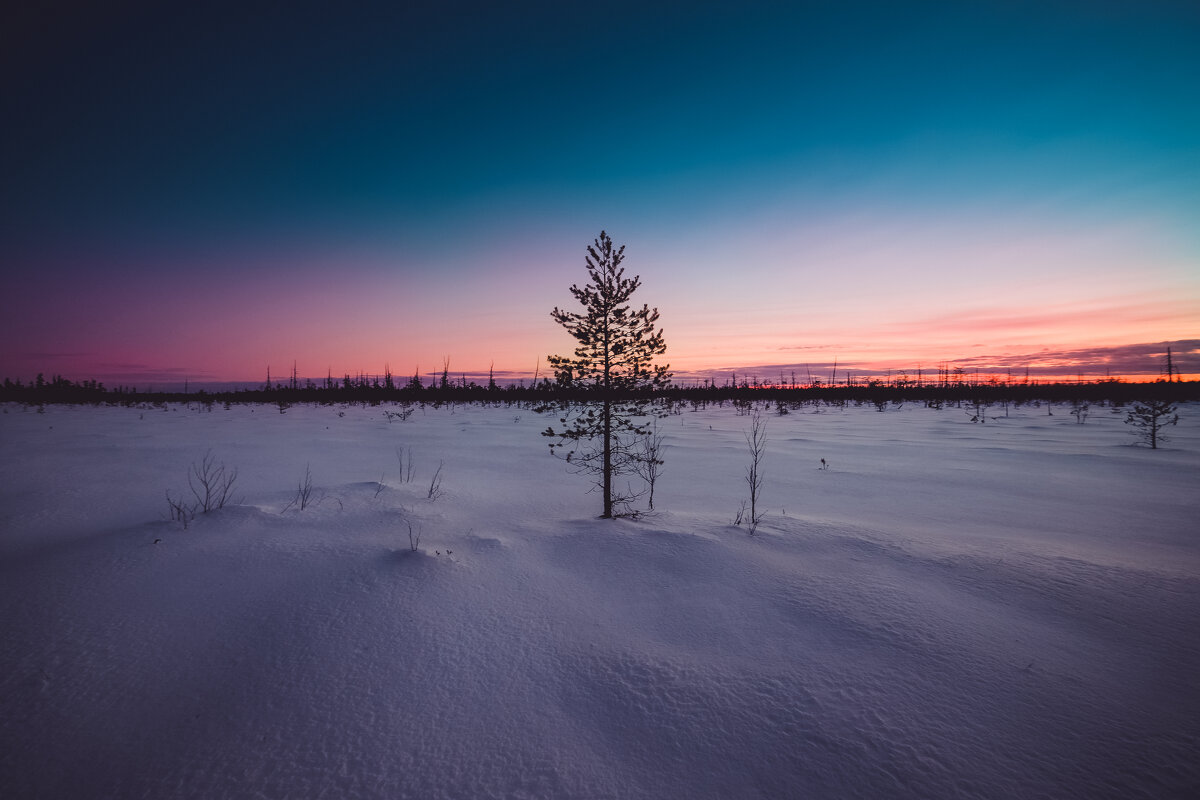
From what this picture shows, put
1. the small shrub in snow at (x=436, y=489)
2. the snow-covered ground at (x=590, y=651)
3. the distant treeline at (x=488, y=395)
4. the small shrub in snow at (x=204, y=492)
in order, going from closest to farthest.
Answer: the snow-covered ground at (x=590, y=651) < the small shrub in snow at (x=204, y=492) < the small shrub in snow at (x=436, y=489) < the distant treeline at (x=488, y=395)

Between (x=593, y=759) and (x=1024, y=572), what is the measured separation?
14.3 ft

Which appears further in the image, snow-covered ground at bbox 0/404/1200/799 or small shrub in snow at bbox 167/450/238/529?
small shrub in snow at bbox 167/450/238/529

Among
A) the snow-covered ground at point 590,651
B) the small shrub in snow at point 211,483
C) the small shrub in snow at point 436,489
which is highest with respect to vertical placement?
the small shrub in snow at point 211,483

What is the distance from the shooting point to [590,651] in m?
3.03

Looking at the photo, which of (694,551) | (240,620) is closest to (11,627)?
(240,620)

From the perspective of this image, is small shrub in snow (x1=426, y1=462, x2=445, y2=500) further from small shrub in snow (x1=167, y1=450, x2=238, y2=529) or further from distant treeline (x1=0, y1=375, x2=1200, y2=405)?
distant treeline (x1=0, y1=375, x2=1200, y2=405)

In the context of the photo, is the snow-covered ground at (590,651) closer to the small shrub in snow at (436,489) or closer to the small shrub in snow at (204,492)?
the small shrub in snow at (204,492)

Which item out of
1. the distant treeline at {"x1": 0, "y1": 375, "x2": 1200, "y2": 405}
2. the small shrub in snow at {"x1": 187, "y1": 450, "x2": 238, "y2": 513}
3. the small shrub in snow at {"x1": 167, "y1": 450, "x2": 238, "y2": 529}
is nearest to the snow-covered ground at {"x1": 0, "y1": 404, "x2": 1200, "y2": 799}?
the small shrub in snow at {"x1": 167, "y1": 450, "x2": 238, "y2": 529}

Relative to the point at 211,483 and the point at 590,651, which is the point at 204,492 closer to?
the point at 211,483

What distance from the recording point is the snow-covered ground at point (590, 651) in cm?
213

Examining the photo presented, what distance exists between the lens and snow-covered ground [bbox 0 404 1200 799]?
213 cm

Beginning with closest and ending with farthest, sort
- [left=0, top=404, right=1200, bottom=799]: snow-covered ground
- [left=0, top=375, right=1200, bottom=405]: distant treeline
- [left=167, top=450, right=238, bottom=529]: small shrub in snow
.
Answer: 1. [left=0, top=404, right=1200, bottom=799]: snow-covered ground
2. [left=167, top=450, right=238, bottom=529]: small shrub in snow
3. [left=0, top=375, right=1200, bottom=405]: distant treeline

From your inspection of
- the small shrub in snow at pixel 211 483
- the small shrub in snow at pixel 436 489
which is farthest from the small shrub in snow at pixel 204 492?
the small shrub in snow at pixel 436 489

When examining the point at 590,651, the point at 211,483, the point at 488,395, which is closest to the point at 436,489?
the point at 211,483
